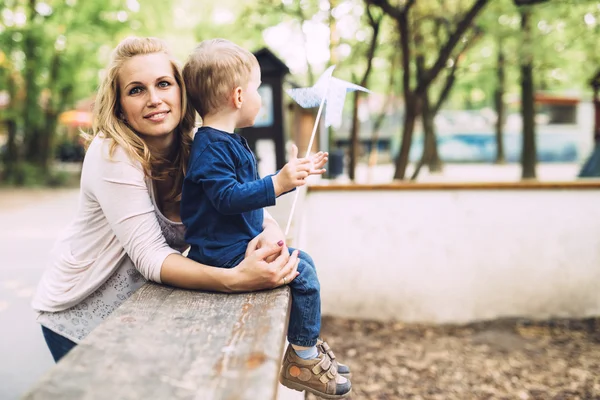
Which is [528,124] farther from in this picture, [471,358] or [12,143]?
[12,143]

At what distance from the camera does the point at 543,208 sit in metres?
5.45

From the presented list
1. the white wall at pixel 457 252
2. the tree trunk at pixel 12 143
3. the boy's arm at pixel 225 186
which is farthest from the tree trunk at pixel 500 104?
the boy's arm at pixel 225 186

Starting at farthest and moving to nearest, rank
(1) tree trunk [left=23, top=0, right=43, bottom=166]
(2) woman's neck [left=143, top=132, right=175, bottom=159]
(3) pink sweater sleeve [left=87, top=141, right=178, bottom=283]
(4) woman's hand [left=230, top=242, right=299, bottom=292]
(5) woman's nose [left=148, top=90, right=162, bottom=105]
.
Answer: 1. (1) tree trunk [left=23, top=0, right=43, bottom=166]
2. (2) woman's neck [left=143, top=132, right=175, bottom=159]
3. (5) woman's nose [left=148, top=90, right=162, bottom=105]
4. (3) pink sweater sleeve [left=87, top=141, right=178, bottom=283]
5. (4) woman's hand [left=230, top=242, right=299, bottom=292]

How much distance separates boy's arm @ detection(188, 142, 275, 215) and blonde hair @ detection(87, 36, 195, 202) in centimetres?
21

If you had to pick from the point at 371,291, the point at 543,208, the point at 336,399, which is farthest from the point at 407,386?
the point at 336,399

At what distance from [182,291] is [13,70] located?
1637cm

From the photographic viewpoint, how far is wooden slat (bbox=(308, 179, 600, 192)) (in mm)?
5418

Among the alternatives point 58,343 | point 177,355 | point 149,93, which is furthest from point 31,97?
point 177,355

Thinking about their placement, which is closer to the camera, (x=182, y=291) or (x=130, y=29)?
(x=182, y=291)

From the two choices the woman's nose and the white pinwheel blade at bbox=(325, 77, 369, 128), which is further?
the white pinwheel blade at bbox=(325, 77, 369, 128)

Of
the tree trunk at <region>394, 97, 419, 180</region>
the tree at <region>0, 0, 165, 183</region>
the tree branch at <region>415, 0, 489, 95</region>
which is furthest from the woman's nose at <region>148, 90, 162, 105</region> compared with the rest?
the tree at <region>0, 0, 165, 183</region>

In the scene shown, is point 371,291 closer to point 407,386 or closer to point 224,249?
point 407,386

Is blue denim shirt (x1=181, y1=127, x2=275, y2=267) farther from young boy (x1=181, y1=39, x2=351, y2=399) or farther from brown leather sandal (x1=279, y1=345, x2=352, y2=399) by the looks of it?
brown leather sandal (x1=279, y1=345, x2=352, y2=399)

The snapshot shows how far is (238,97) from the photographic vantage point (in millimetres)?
1743
